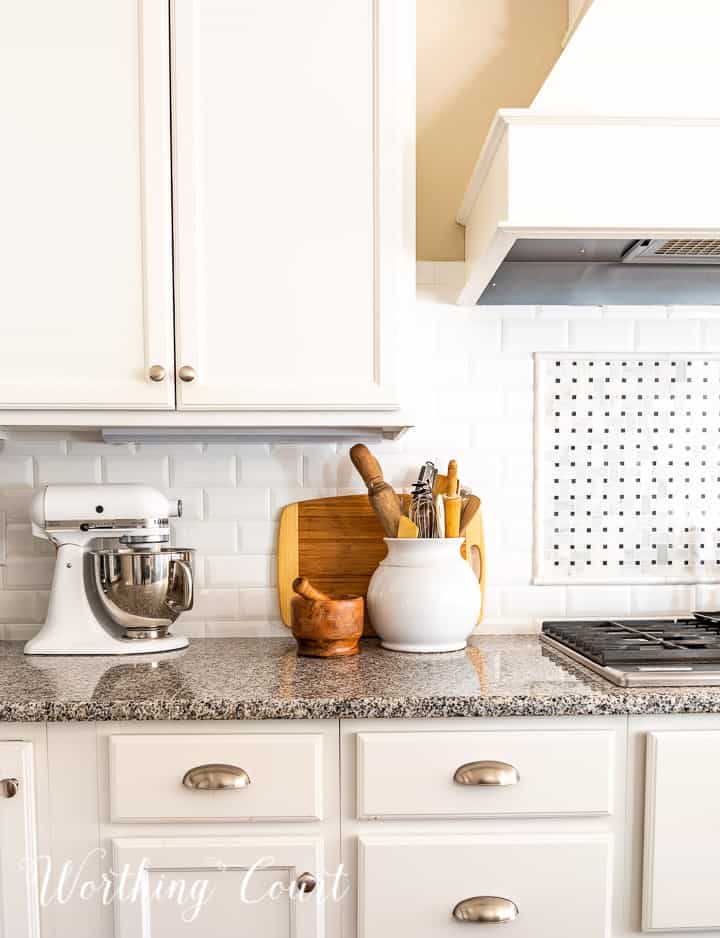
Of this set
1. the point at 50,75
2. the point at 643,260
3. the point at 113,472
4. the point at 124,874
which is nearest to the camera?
the point at 124,874

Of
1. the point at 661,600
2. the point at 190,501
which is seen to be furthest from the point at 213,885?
the point at 661,600

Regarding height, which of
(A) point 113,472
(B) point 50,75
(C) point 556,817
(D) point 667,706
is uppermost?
(B) point 50,75

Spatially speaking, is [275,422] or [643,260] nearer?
[275,422]

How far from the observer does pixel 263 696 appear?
1.40 metres

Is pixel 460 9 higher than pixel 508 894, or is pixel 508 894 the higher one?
pixel 460 9

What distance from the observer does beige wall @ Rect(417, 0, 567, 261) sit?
6.62 ft

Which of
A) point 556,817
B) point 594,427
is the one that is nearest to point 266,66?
point 594,427

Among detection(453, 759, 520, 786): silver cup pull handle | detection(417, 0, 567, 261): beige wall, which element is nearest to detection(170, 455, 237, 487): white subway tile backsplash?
detection(417, 0, 567, 261): beige wall

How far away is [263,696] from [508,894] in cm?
52

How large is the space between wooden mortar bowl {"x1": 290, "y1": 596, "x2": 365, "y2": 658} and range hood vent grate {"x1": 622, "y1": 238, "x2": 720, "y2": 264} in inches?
37.2

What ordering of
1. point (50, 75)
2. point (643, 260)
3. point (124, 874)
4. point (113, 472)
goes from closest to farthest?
point (124, 874)
point (50, 75)
point (643, 260)
point (113, 472)

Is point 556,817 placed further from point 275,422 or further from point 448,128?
point 448,128

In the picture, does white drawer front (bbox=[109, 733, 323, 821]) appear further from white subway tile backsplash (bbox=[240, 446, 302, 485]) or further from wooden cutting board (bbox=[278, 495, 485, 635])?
white subway tile backsplash (bbox=[240, 446, 302, 485])

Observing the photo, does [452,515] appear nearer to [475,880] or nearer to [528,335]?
[528,335]
